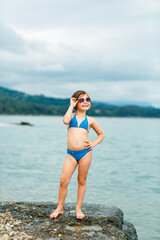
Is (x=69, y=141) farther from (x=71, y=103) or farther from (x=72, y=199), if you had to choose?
(x=72, y=199)

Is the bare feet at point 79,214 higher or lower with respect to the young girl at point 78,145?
lower

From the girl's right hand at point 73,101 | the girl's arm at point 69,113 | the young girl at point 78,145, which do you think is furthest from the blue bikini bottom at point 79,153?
the girl's right hand at point 73,101

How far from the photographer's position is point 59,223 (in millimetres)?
5773

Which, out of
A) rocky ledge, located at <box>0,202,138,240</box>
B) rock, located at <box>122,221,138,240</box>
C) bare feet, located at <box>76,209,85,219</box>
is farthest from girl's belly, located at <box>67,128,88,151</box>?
rock, located at <box>122,221,138,240</box>

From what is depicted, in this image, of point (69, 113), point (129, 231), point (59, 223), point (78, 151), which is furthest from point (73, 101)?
point (129, 231)

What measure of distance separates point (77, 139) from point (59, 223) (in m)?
1.68

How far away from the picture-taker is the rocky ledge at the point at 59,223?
514 centimetres

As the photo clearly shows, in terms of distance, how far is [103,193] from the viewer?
1348 centimetres

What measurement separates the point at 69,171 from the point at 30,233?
1.46 metres

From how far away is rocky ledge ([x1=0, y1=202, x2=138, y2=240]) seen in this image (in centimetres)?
514

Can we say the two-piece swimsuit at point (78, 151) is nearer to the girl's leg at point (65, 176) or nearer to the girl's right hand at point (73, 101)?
the girl's leg at point (65, 176)

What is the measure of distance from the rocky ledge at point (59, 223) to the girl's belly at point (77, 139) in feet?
4.84

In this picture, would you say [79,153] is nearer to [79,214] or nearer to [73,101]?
[73,101]

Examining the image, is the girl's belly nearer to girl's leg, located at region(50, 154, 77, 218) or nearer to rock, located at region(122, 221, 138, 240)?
girl's leg, located at region(50, 154, 77, 218)
